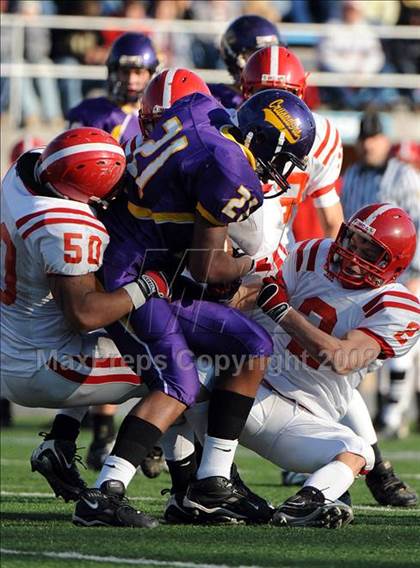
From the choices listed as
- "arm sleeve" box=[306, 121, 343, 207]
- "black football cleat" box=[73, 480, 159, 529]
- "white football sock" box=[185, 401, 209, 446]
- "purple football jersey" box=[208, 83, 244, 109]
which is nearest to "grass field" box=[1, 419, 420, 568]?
"black football cleat" box=[73, 480, 159, 529]

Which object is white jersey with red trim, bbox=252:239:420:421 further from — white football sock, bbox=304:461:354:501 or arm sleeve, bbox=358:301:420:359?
white football sock, bbox=304:461:354:501

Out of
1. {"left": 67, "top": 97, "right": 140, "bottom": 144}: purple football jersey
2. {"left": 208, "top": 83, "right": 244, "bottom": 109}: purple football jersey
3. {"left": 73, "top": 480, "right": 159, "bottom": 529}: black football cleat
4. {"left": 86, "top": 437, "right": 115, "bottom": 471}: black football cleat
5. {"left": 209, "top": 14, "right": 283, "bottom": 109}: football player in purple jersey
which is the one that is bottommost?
{"left": 86, "top": 437, "right": 115, "bottom": 471}: black football cleat

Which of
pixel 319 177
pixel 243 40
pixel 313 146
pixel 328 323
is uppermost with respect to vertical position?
pixel 243 40

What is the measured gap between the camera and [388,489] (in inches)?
237

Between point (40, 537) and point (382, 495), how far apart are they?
200cm

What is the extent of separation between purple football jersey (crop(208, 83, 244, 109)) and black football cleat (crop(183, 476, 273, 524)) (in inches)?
100

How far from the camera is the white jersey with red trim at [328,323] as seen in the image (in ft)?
17.0

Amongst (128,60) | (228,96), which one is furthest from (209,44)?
(228,96)

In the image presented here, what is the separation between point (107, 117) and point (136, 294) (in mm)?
3072

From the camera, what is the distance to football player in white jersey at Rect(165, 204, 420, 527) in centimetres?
503

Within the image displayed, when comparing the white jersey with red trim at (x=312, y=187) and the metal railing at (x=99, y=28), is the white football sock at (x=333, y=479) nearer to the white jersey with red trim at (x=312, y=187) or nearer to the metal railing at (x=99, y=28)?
the white jersey with red trim at (x=312, y=187)

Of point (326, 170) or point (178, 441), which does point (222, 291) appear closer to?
point (178, 441)

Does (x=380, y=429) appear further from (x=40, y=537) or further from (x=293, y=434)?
(x=40, y=537)

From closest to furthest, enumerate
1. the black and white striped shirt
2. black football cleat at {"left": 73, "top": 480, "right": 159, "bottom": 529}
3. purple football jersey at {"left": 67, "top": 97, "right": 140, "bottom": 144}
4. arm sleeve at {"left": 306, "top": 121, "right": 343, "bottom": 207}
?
black football cleat at {"left": 73, "top": 480, "right": 159, "bottom": 529} < arm sleeve at {"left": 306, "top": 121, "right": 343, "bottom": 207} < purple football jersey at {"left": 67, "top": 97, "right": 140, "bottom": 144} < the black and white striped shirt
